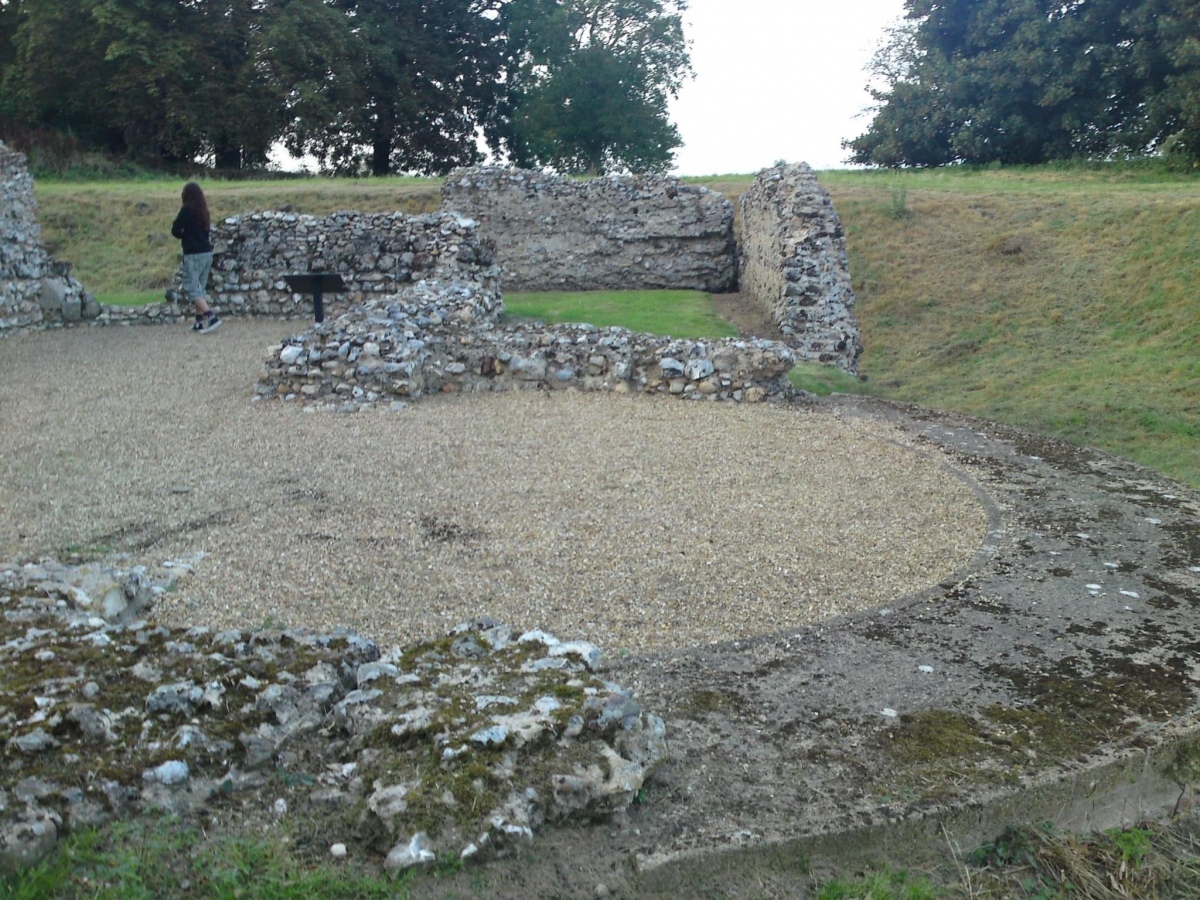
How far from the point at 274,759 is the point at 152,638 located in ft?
3.61

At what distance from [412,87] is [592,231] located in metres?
19.4

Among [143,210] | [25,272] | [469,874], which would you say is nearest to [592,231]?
[143,210]

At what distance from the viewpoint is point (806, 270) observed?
49.7ft

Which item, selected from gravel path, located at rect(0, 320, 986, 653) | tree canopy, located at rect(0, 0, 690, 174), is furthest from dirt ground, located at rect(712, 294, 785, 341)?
tree canopy, located at rect(0, 0, 690, 174)

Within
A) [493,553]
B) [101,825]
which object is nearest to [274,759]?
[101,825]

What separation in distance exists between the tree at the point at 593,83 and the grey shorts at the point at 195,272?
78.9 ft

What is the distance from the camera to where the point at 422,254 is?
15.7 m

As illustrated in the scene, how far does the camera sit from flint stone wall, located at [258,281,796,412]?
10.8 metres

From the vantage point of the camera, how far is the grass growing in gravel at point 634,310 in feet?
49.4

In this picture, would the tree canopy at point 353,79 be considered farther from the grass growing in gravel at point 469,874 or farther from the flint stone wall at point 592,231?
the grass growing in gravel at point 469,874

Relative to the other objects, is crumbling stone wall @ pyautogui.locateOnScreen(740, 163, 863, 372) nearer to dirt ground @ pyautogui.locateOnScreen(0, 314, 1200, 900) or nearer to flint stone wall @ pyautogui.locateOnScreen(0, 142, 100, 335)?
dirt ground @ pyautogui.locateOnScreen(0, 314, 1200, 900)

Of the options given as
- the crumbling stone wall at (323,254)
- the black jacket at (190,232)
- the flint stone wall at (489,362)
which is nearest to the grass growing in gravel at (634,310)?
the crumbling stone wall at (323,254)

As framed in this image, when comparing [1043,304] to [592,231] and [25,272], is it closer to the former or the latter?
[592,231]

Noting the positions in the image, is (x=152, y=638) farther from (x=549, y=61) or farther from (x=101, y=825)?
(x=549, y=61)
